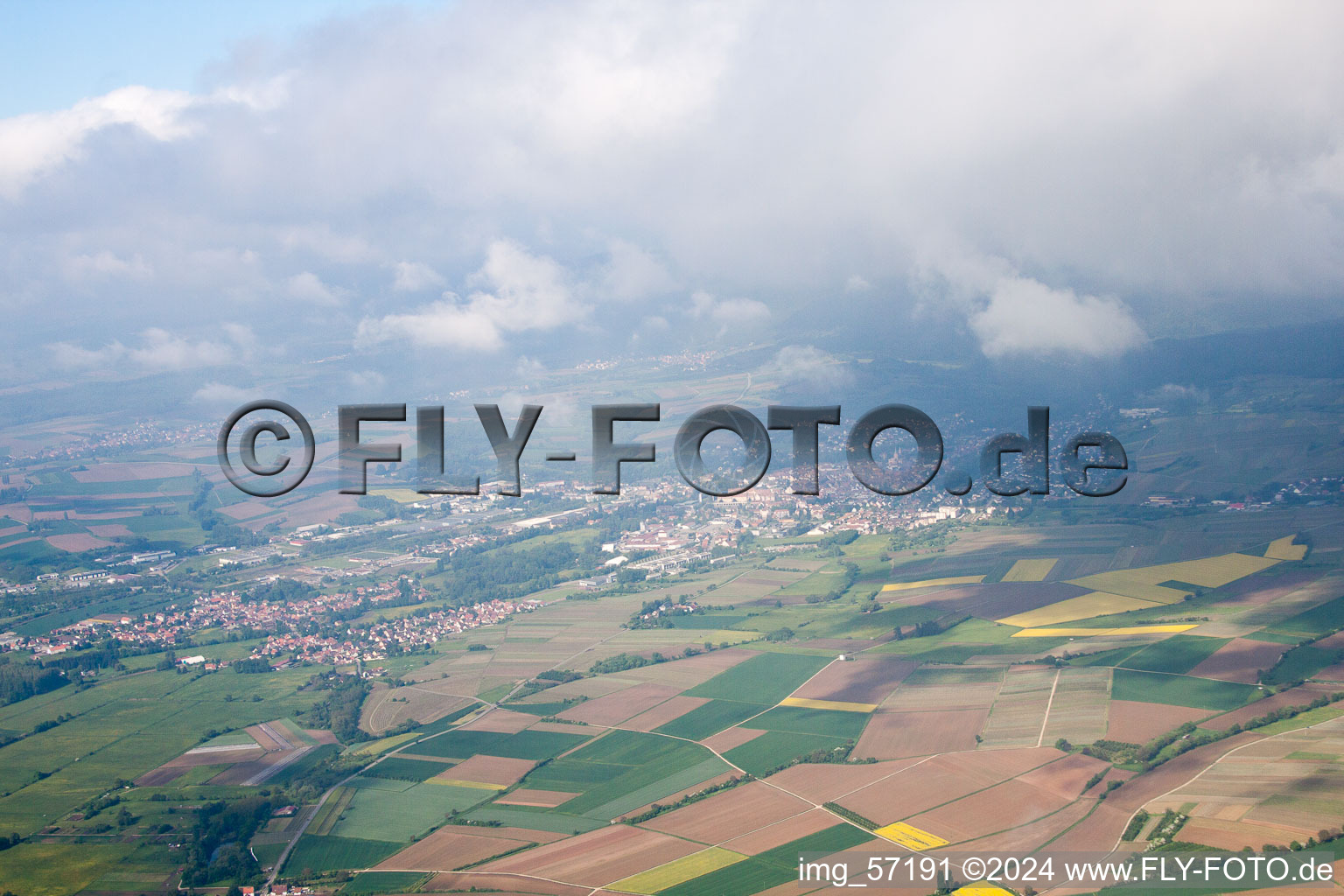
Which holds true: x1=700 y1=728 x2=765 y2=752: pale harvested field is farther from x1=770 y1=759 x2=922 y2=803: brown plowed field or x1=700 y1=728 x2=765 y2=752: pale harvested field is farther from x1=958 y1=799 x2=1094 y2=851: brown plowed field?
x1=958 y1=799 x2=1094 y2=851: brown plowed field

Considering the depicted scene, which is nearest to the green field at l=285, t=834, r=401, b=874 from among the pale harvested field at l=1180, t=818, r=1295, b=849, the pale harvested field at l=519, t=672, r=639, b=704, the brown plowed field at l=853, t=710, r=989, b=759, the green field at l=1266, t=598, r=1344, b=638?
the pale harvested field at l=519, t=672, r=639, b=704

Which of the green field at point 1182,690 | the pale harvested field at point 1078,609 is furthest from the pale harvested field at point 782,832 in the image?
the pale harvested field at point 1078,609

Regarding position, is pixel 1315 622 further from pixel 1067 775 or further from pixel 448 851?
pixel 448 851

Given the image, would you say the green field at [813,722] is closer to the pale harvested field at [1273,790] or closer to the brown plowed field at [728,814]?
the brown plowed field at [728,814]

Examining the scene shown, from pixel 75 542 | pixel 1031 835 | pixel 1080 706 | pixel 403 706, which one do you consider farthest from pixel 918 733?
pixel 75 542

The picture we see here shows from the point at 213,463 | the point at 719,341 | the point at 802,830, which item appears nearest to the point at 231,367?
the point at 213,463

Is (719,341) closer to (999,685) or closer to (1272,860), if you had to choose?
(999,685)
